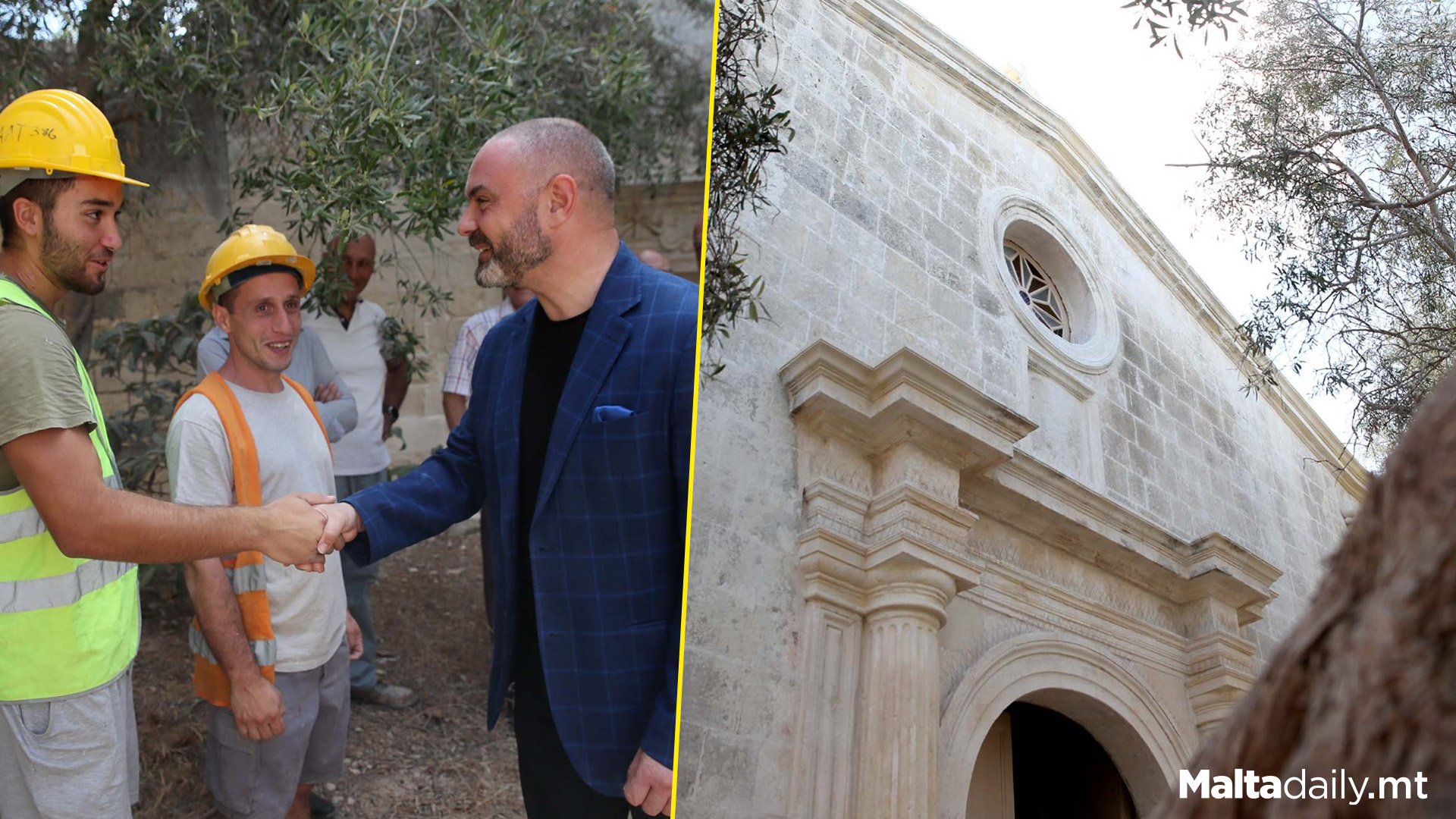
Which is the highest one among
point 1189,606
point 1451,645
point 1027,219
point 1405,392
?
point 1027,219

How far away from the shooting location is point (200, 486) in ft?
5.08

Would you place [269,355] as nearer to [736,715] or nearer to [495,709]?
[495,709]

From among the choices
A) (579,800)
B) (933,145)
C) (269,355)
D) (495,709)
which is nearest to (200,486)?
(269,355)

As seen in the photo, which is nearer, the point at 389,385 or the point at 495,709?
the point at 495,709

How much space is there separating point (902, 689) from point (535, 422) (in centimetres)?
71

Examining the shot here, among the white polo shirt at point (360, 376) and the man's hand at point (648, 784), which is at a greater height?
the white polo shirt at point (360, 376)

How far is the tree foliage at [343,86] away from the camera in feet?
8.52

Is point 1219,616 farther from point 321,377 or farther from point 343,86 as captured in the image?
point 343,86

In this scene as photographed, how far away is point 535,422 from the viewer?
1441mm

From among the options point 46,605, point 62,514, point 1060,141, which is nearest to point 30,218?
point 62,514

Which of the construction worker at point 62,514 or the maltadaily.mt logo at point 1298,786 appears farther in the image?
the construction worker at point 62,514

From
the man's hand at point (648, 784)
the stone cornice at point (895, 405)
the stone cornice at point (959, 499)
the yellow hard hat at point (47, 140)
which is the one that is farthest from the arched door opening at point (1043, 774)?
the yellow hard hat at point (47, 140)

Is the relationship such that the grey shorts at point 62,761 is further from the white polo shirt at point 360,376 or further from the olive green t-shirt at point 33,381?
the white polo shirt at point 360,376

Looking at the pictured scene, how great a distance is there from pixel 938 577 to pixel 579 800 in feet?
2.24
